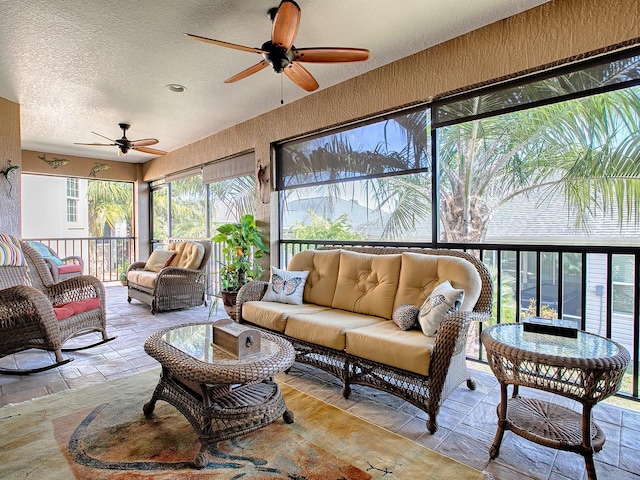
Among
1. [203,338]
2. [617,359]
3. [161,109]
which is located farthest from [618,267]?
[161,109]

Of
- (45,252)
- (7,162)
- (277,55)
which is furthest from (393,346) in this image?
(45,252)

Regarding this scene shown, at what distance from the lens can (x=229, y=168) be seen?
5.45 m

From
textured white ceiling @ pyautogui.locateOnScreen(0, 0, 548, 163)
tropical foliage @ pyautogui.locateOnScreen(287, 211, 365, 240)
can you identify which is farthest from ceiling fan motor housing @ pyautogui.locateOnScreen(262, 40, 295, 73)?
tropical foliage @ pyautogui.locateOnScreen(287, 211, 365, 240)

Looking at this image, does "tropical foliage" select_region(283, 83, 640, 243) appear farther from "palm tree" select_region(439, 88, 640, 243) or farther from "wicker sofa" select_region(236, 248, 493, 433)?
"wicker sofa" select_region(236, 248, 493, 433)

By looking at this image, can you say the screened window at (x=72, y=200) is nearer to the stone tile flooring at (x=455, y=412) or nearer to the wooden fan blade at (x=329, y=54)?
the stone tile flooring at (x=455, y=412)

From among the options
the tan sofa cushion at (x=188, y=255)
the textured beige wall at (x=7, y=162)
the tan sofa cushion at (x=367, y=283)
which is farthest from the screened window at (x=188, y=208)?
the tan sofa cushion at (x=367, y=283)

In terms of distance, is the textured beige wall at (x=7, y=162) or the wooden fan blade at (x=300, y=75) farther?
the textured beige wall at (x=7, y=162)

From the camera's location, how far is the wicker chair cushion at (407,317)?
2.40m

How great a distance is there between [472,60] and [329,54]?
120cm

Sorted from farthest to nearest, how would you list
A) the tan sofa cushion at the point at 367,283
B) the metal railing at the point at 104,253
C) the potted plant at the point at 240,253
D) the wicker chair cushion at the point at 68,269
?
the metal railing at the point at 104,253, the wicker chair cushion at the point at 68,269, the potted plant at the point at 240,253, the tan sofa cushion at the point at 367,283

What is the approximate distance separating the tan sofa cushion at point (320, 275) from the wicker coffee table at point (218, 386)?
116cm

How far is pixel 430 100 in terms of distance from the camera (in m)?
3.09

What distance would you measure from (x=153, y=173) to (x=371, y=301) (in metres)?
6.37

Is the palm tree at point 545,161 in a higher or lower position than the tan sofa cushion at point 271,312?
higher
